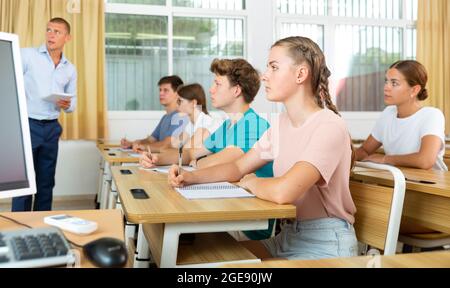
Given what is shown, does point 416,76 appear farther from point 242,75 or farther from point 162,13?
point 162,13

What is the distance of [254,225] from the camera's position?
4.20 feet

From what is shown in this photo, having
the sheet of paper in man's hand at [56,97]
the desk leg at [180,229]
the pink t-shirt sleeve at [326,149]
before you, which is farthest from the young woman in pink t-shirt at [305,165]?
the sheet of paper in man's hand at [56,97]

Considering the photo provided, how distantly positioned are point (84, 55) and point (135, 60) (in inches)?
22.5

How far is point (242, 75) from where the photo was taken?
7.50ft

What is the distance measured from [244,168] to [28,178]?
949 millimetres

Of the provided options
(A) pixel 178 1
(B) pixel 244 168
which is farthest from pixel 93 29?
(B) pixel 244 168

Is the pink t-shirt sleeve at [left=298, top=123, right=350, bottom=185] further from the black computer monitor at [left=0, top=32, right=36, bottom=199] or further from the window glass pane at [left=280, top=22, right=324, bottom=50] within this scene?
the window glass pane at [left=280, top=22, right=324, bottom=50]

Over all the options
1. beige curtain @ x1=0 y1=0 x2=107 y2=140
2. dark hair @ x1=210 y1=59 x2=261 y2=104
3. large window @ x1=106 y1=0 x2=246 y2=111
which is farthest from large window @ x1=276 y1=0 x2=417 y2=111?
dark hair @ x1=210 y1=59 x2=261 y2=104

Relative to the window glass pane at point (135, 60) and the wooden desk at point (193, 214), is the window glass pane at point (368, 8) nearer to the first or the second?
the window glass pane at point (135, 60)

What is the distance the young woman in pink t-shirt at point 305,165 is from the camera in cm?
136

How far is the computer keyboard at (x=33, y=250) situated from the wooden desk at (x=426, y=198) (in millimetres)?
1384

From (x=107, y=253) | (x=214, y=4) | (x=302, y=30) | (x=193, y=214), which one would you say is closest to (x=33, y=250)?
(x=107, y=253)

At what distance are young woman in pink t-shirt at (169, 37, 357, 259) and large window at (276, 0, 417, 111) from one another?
3.98 metres
